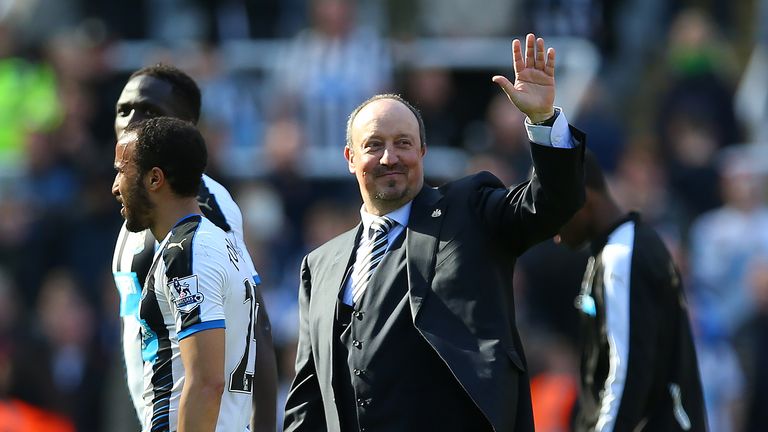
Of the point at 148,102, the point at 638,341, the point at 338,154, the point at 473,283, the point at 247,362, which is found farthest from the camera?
the point at 338,154

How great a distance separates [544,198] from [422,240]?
608mm

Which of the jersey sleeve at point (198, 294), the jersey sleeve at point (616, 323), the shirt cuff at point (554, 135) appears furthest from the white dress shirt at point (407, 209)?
the jersey sleeve at point (616, 323)

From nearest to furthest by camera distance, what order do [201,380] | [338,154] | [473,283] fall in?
[201,380], [473,283], [338,154]

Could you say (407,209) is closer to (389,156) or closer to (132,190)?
(389,156)

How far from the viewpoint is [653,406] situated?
681 cm

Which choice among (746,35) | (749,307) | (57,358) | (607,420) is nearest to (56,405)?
(57,358)

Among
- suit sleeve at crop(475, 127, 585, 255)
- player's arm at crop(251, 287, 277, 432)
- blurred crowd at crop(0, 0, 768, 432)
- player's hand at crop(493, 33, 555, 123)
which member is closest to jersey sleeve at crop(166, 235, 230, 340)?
player's arm at crop(251, 287, 277, 432)

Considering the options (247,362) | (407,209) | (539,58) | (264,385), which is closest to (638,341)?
(407,209)

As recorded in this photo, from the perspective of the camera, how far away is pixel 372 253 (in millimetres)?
6207

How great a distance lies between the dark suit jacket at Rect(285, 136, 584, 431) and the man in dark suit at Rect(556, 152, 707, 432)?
890 mm

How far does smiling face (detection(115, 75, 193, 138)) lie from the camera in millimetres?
6559

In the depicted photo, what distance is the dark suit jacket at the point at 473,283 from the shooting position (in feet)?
18.5

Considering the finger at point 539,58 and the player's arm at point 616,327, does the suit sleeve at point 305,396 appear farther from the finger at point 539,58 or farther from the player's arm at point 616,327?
the finger at point 539,58

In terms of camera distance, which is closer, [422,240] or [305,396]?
[422,240]
